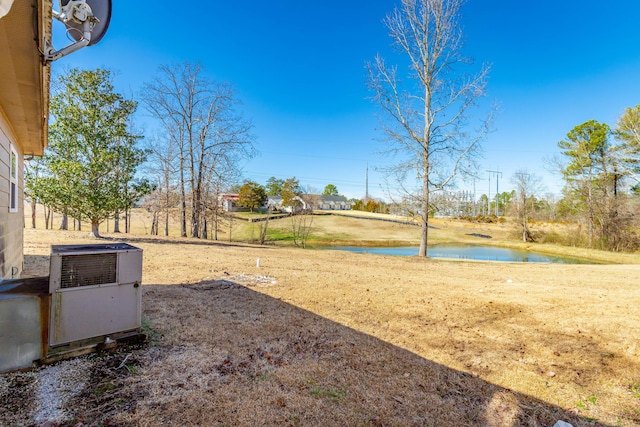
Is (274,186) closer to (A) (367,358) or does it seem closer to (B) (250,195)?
(B) (250,195)

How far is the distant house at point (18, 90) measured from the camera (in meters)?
2.26

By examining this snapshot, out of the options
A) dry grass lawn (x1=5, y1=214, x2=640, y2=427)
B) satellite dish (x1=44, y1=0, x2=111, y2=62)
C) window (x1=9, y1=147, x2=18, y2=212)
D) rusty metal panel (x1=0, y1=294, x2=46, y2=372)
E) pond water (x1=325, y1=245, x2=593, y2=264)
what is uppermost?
satellite dish (x1=44, y1=0, x2=111, y2=62)

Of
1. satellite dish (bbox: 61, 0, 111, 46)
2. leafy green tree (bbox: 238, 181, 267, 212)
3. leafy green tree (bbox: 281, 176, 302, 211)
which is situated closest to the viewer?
satellite dish (bbox: 61, 0, 111, 46)

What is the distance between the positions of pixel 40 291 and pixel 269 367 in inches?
78.3

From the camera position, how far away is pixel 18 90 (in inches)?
140

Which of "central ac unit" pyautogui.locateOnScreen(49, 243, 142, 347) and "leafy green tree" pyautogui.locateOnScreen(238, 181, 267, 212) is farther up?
"leafy green tree" pyautogui.locateOnScreen(238, 181, 267, 212)

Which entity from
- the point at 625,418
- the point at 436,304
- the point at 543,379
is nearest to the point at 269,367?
the point at 543,379

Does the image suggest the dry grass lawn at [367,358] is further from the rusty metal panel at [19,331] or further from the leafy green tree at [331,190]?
the leafy green tree at [331,190]

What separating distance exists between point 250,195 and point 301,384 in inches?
1550

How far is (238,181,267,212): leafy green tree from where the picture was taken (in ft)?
130

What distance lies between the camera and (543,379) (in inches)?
112

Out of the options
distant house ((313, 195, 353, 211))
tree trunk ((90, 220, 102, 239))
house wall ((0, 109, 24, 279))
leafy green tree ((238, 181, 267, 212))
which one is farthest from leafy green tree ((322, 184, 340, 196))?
house wall ((0, 109, 24, 279))

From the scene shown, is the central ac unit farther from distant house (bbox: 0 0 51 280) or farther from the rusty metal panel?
distant house (bbox: 0 0 51 280)

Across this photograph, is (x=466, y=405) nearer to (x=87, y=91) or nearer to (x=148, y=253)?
(x=148, y=253)
